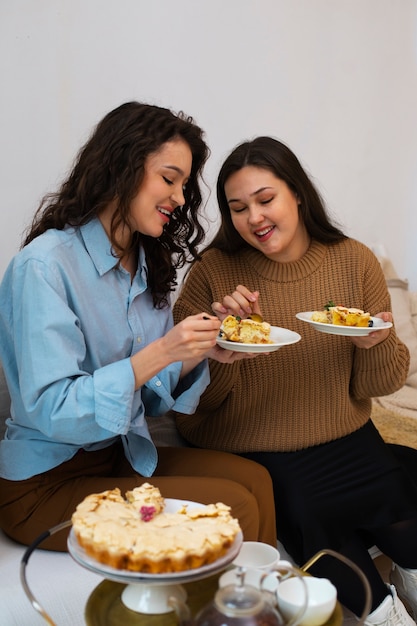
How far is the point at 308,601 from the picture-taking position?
102 cm

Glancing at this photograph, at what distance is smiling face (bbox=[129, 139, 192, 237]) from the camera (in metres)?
1.71

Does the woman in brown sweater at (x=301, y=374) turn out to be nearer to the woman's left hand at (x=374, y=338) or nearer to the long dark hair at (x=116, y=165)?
the woman's left hand at (x=374, y=338)

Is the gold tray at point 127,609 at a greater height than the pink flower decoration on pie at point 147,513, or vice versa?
the pink flower decoration on pie at point 147,513

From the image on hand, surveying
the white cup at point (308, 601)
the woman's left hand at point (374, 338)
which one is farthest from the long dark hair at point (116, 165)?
the white cup at point (308, 601)

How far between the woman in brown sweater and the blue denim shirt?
0.26 m

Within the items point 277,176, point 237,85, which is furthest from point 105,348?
point 237,85

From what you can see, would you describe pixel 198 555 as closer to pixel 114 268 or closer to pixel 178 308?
pixel 114 268

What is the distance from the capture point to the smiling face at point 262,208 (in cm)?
207

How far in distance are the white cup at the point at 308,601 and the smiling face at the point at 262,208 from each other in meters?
1.18

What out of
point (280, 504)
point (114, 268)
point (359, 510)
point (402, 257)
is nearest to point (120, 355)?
point (114, 268)

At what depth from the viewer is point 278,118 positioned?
3.24 m

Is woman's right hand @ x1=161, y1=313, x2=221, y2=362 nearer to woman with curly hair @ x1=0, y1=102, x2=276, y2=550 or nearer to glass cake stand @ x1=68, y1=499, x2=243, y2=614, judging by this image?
woman with curly hair @ x1=0, y1=102, x2=276, y2=550

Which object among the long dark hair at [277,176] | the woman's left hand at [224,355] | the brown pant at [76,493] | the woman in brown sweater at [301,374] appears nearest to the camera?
the brown pant at [76,493]

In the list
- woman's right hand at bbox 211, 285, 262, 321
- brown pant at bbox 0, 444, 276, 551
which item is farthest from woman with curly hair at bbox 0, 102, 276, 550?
woman's right hand at bbox 211, 285, 262, 321
